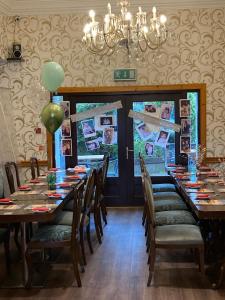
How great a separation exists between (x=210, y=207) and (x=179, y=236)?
40 cm

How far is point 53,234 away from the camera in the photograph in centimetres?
376

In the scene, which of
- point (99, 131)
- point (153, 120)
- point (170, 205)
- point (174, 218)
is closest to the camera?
point (174, 218)

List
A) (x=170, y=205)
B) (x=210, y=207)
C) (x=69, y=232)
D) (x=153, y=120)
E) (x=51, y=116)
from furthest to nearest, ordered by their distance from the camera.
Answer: (x=153, y=120) < (x=51, y=116) < (x=170, y=205) < (x=69, y=232) < (x=210, y=207)

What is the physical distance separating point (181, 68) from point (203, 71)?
1.15 ft

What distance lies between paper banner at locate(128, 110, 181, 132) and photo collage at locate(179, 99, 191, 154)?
0.10 m

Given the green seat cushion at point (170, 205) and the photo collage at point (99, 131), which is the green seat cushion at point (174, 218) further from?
the photo collage at point (99, 131)

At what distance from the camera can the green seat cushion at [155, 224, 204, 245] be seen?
3.66 m

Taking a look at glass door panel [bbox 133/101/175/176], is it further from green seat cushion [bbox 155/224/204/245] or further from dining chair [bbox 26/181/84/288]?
dining chair [bbox 26/181/84/288]

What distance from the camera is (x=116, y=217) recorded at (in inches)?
249

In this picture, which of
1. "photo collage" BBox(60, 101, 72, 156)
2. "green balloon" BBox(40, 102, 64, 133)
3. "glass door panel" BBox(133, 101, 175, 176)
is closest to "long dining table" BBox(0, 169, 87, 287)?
"green balloon" BBox(40, 102, 64, 133)

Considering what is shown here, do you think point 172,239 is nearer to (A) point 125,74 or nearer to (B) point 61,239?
(B) point 61,239

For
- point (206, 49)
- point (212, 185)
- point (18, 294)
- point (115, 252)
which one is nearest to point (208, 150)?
point (206, 49)

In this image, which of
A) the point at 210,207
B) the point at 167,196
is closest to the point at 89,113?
the point at 167,196

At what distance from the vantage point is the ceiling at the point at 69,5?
655 cm
